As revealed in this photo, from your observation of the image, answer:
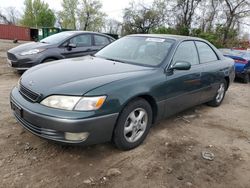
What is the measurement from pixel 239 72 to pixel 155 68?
6505mm

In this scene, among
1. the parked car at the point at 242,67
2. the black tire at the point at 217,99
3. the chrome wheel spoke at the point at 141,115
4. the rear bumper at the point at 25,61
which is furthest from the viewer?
the parked car at the point at 242,67

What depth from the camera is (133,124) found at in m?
3.27

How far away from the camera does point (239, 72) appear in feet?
29.5

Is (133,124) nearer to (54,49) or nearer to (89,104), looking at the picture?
(89,104)

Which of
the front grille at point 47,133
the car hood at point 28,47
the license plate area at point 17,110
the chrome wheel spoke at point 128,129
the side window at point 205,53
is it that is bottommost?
the chrome wheel spoke at point 128,129

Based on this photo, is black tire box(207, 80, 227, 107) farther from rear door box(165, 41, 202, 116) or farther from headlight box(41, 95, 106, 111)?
headlight box(41, 95, 106, 111)

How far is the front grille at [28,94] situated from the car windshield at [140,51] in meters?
1.46

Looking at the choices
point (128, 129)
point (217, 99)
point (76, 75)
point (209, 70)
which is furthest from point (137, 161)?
point (217, 99)

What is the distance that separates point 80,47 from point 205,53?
13.8 feet

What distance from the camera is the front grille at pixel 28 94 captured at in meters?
2.86

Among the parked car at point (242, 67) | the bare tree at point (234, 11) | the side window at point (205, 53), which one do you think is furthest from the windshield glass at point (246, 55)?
the bare tree at point (234, 11)

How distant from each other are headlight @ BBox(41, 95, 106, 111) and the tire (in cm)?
41

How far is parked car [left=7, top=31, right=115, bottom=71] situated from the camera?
6891 millimetres

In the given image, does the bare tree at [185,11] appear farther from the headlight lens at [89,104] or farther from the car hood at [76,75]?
the headlight lens at [89,104]
